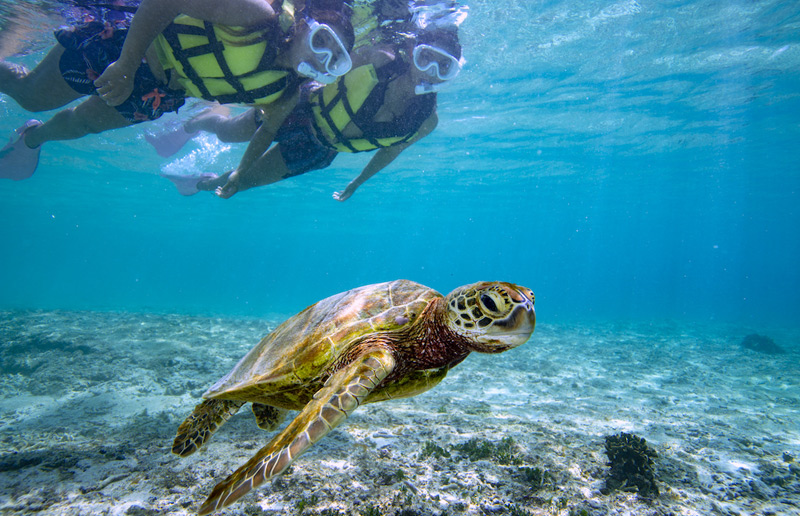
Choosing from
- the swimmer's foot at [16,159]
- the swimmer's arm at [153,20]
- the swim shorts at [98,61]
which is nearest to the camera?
the swimmer's arm at [153,20]

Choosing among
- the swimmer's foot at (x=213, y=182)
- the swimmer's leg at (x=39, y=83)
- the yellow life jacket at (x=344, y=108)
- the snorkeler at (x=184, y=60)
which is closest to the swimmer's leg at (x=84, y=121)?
the snorkeler at (x=184, y=60)

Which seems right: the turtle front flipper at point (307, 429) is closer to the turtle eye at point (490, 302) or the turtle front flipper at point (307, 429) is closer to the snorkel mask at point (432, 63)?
the turtle eye at point (490, 302)

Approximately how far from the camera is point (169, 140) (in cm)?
1515

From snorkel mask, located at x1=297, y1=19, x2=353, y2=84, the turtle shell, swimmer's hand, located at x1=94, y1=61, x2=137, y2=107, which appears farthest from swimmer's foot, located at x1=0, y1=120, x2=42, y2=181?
the turtle shell

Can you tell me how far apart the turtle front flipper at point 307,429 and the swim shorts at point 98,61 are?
391 centimetres

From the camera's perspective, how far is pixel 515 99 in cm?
1528

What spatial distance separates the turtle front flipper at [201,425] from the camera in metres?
2.86

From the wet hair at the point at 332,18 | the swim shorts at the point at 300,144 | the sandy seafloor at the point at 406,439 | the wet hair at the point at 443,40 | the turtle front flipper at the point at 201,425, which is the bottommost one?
the sandy seafloor at the point at 406,439

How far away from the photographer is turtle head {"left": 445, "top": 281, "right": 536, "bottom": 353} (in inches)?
76.9

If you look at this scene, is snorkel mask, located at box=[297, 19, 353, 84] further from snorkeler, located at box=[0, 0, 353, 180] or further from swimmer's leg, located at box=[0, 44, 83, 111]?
swimmer's leg, located at box=[0, 44, 83, 111]

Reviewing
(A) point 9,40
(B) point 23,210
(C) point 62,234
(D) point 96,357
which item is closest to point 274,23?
(D) point 96,357

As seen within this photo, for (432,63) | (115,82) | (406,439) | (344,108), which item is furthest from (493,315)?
(115,82)

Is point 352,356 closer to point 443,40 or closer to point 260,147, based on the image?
point 260,147

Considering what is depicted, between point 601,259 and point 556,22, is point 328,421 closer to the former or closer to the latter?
point 556,22
